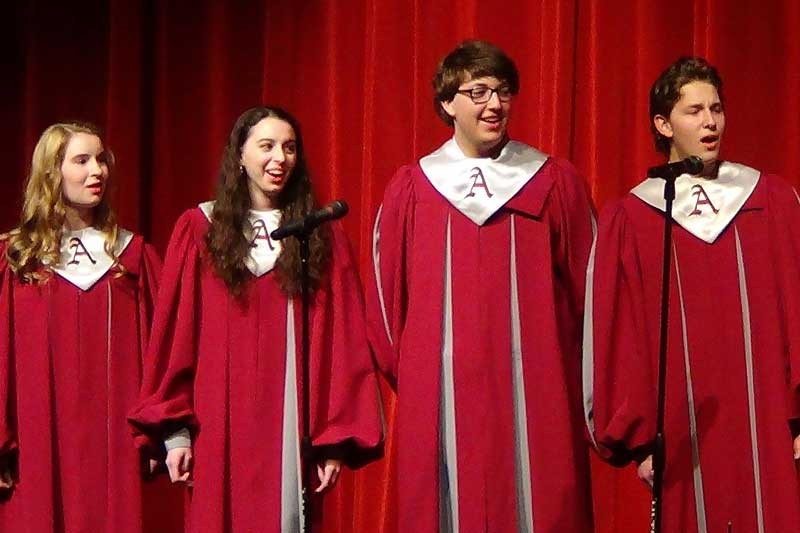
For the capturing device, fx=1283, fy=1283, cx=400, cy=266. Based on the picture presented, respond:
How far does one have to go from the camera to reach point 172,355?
3.88 metres

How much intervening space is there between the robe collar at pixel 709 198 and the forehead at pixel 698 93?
204 millimetres

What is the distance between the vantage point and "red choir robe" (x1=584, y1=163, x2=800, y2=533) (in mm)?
3623

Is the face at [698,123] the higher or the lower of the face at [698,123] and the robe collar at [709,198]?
the higher

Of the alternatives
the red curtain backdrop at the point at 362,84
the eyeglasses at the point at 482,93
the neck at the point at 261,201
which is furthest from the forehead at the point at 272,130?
the red curtain backdrop at the point at 362,84

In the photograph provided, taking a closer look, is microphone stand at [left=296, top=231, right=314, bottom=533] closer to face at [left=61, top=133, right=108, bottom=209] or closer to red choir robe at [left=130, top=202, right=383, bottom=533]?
red choir robe at [left=130, top=202, right=383, bottom=533]

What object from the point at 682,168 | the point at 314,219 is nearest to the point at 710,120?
the point at 682,168

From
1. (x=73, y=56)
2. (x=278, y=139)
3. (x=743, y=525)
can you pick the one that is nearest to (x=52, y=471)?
(x=278, y=139)

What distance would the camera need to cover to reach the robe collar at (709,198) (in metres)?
3.76

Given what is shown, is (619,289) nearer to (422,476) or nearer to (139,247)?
(422,476)

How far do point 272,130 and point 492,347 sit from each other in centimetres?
100

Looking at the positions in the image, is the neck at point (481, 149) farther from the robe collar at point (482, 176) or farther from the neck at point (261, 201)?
the neck at point (261, 201)

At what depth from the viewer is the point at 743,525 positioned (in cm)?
362

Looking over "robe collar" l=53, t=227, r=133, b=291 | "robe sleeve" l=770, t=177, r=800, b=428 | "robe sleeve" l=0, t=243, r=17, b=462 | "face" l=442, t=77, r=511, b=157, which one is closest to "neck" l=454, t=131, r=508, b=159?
"face" l=442, t=77, r=511, b=157

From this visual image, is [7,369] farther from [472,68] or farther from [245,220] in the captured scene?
[472,68]
